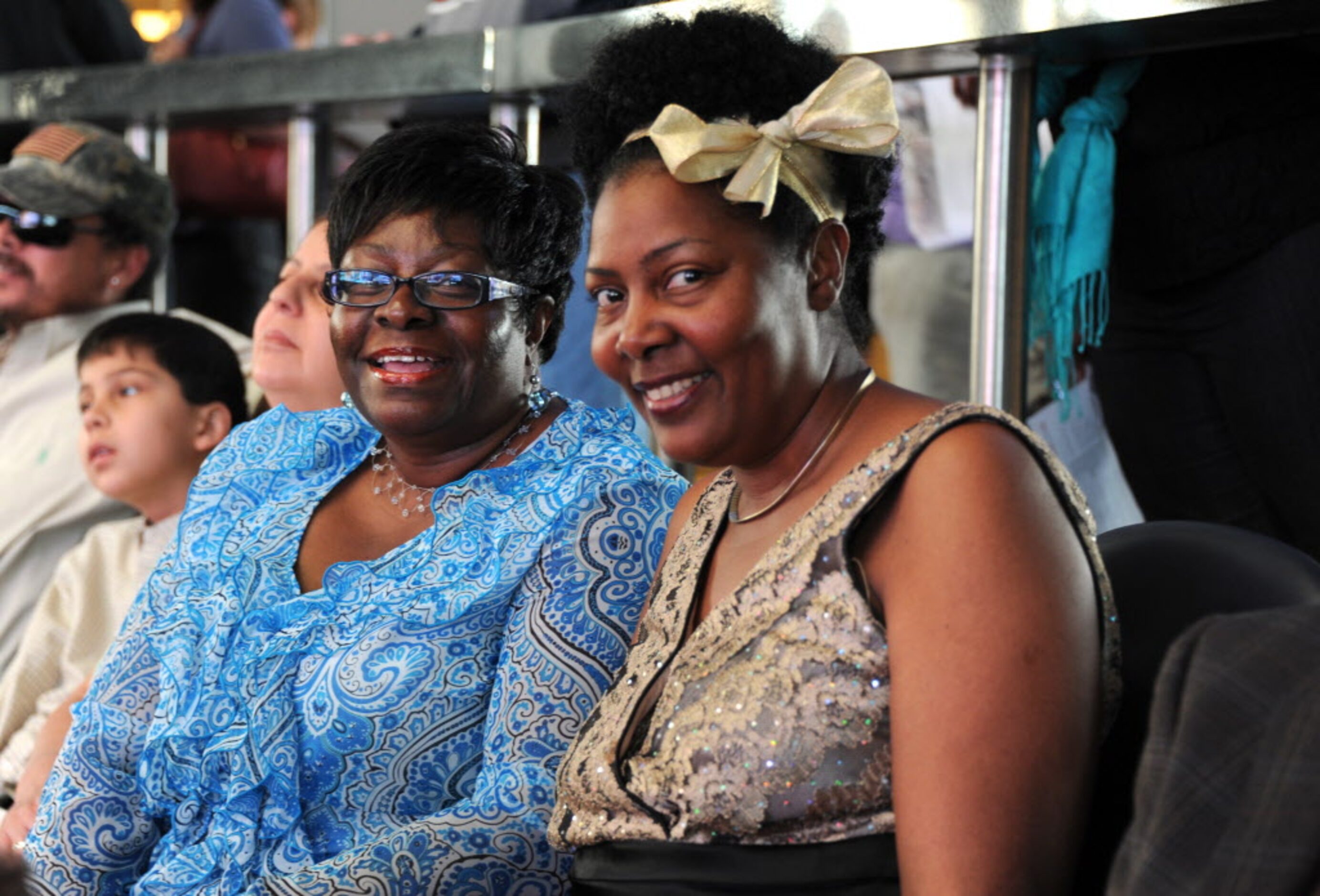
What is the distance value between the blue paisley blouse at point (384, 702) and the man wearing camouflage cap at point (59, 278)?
4.75 feet

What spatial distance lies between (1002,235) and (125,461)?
168cm

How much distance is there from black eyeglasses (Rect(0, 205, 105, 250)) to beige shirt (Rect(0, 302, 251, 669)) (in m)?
0.37

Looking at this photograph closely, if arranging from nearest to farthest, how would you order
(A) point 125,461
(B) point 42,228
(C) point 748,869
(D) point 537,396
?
(C) point 748,869 < (D) point 537,396 < (A) point 125,461 < (B) point 42,228

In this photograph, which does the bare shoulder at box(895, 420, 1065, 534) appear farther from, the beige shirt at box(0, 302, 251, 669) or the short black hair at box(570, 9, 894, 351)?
the beige shirt at box(0, 302, 251, 669)

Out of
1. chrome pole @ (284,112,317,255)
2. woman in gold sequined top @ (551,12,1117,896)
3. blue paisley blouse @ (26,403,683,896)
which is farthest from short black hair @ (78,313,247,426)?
woman in gold sequined top @ (551,12,1117,896)

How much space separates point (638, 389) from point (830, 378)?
0.61 ft

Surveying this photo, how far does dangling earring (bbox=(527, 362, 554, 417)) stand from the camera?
2027mm

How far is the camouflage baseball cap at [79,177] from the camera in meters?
3.64

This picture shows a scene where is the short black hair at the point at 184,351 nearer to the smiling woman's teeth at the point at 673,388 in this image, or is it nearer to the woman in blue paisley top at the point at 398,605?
the woman in blue paisley top at the point at 398,605

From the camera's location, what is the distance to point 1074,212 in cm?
244

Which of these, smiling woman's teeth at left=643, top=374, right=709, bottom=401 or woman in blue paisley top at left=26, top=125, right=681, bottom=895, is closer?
smiling woman's teeth at left=643, top=374, right=709, bottom=401

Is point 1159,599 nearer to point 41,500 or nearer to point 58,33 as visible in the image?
point 41,500

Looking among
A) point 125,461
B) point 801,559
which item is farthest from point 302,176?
point 801,559

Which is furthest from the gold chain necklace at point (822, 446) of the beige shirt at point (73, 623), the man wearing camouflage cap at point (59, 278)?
the man wearing camouflage cap at point (59, 278)
